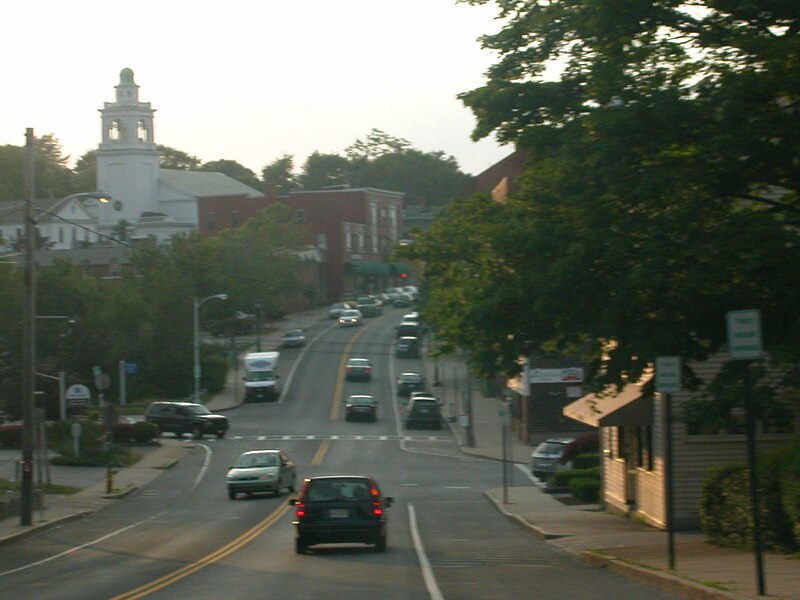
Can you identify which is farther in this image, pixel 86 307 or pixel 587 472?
pixel 86 307

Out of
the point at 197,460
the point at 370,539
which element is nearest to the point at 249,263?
the point at 197,460

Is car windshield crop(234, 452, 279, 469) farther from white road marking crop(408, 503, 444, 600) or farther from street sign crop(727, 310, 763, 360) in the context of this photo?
street sign crop(727, 310, 763, 360)

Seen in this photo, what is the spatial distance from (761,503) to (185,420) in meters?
45.4

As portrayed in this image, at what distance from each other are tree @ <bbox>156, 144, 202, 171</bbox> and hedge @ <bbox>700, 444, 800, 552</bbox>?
163303 mm

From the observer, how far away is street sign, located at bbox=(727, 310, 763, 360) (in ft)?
42.1

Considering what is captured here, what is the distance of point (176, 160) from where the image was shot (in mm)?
180750

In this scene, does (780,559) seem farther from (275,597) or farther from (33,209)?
(33,209)

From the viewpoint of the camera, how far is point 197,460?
50.5m

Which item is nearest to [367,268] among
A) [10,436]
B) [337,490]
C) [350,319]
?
[350,319]

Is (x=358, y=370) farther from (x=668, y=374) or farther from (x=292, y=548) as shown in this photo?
(x=668, y=374)

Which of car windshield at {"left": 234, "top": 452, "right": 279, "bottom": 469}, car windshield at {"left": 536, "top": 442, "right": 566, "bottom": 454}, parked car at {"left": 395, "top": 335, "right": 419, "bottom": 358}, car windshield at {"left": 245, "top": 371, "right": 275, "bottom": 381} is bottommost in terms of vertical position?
car windshield at {"left": 536, "top": 442, "right": 566, "bottom": 454}

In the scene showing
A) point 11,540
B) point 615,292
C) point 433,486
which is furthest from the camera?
point 433,486

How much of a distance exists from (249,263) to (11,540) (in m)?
74.8

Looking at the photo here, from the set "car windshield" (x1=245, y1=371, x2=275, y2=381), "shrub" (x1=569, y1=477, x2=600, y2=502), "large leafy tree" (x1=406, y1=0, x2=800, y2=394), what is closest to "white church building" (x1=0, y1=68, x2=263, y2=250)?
"car windshield" (x1=245, y1=371, x2=275, y2=381)
